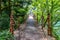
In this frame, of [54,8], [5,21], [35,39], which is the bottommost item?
A: [35,39]

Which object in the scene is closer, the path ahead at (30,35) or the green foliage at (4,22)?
the path ahead at (30,35)

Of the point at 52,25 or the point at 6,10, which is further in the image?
the point at 6,10

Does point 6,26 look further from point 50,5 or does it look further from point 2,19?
point 50,5

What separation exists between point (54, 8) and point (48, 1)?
878mm

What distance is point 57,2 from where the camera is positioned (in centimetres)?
1541

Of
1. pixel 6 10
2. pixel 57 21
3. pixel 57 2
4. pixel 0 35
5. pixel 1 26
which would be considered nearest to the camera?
pixel 0 35

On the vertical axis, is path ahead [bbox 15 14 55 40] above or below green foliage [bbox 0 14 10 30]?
below

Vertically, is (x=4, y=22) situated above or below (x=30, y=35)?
above

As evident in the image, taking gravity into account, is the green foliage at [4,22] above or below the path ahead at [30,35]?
above

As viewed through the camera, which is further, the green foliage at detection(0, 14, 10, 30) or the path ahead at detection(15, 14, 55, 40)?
the green foliage at detection(0, 14, 10, 30)

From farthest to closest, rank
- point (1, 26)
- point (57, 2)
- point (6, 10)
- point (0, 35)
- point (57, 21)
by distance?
point (6, 10) < point (1, 26) < point (57, 21) < point (57, 2) < point (0, 35)

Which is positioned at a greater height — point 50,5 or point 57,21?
point 50,5

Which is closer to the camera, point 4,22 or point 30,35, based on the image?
point 30,35

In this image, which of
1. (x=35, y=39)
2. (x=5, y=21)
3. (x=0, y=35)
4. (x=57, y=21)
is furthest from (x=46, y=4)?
(x=0, y=35)
